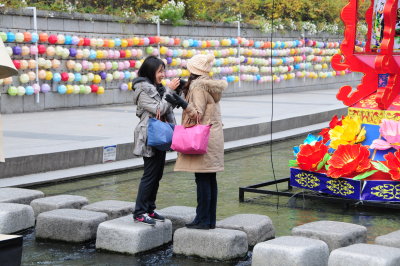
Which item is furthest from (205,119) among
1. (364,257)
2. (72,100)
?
(72,100)

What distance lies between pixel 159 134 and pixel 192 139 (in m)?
0.37

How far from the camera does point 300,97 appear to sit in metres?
25.3

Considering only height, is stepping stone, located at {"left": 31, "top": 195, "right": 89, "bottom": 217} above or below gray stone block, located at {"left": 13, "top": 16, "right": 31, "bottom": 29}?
below

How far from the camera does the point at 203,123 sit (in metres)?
6.78

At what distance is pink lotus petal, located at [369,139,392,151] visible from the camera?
8.89m

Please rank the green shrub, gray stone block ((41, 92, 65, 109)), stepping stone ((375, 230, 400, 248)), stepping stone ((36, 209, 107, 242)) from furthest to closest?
the green shrub → gray stone block ((41, 92, 65, 109)) → stepping stone ((36, 209, 107, 242)) → stepping stone ((375, 230, 400, 248))

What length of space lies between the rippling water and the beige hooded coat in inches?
30.8

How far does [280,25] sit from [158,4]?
257 inches

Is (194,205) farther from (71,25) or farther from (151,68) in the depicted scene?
(71,25)

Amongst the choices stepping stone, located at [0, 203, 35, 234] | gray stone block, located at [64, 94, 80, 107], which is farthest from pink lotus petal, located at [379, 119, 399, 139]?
gray stone block, located at [64, 94, 80, 107]

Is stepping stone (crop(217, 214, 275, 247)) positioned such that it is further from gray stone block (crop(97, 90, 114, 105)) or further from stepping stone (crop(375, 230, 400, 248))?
gray stone block (crop(97, 90, 114, 105))

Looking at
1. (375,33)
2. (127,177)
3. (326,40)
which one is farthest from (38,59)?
(326,40)

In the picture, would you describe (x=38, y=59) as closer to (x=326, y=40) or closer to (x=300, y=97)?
(x=300, y=97)

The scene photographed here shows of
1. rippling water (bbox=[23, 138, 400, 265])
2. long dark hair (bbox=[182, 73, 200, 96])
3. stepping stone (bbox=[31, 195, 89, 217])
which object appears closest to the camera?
rippling water (bbox=[23, 138, 400, 265])
